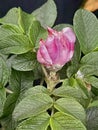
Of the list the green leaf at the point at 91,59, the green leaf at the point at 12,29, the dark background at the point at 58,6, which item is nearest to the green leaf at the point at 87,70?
the green leaf at the point at 91,59

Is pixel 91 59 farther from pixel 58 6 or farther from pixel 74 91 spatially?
pixel 58 6

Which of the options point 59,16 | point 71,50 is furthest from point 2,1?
point 71,50

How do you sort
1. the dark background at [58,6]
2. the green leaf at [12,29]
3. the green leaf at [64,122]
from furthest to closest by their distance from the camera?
the dark background at [58,6] → the green leaf at [12,29] → the green leaf at [64,122]

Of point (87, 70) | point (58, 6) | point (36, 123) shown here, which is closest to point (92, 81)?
point (87, 70)

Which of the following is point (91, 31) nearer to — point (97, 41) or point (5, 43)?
point (97, 41)

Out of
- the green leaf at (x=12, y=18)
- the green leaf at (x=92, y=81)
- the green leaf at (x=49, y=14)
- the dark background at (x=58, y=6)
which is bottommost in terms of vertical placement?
the dark background at (x=58, y=6)

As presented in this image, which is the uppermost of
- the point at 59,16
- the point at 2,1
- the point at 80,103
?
the point at 80,103

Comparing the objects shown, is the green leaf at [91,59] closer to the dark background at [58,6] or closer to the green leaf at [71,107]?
the green leaf at [71,107]
